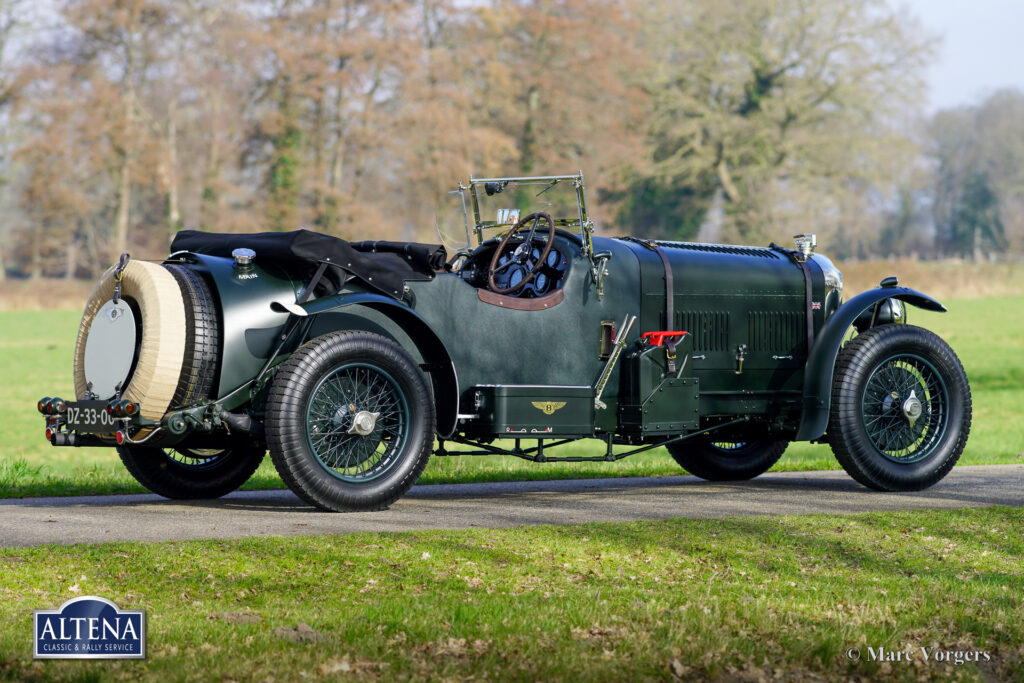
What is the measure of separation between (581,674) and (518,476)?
589cm

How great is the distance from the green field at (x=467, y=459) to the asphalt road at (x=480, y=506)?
0.88 metres

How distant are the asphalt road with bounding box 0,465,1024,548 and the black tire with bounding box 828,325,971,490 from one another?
0.21 m

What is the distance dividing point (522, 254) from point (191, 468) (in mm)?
2681

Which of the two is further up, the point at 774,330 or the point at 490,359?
the point at 774,330

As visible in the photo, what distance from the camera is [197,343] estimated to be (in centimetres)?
698

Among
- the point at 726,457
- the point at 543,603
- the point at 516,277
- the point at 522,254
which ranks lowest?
the point at 543,603

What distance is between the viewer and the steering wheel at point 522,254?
8.34m

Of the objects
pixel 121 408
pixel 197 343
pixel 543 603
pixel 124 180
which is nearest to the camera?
pixel 543 603

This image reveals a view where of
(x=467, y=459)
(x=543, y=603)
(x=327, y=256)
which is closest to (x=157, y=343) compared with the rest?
(x=327, y=256)

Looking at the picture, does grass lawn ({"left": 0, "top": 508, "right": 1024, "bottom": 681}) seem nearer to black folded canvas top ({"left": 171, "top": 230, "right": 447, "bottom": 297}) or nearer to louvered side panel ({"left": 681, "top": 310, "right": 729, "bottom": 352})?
black folded canvas top ({"left": 171, "top": 230, "right": 447, "bottom": 297})

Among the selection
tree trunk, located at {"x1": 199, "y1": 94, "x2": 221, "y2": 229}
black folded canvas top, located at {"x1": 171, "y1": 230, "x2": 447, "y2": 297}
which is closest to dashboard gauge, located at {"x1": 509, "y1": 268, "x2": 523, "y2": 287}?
black folded canvas top, located at {"x1": 171, "y1": 230, "x2": 447, "y2": 297}

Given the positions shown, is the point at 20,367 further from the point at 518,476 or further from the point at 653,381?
the point at 653,381

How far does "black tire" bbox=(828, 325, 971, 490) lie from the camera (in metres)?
8.91

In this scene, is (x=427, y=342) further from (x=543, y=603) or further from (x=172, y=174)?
(x=172, y=174)
